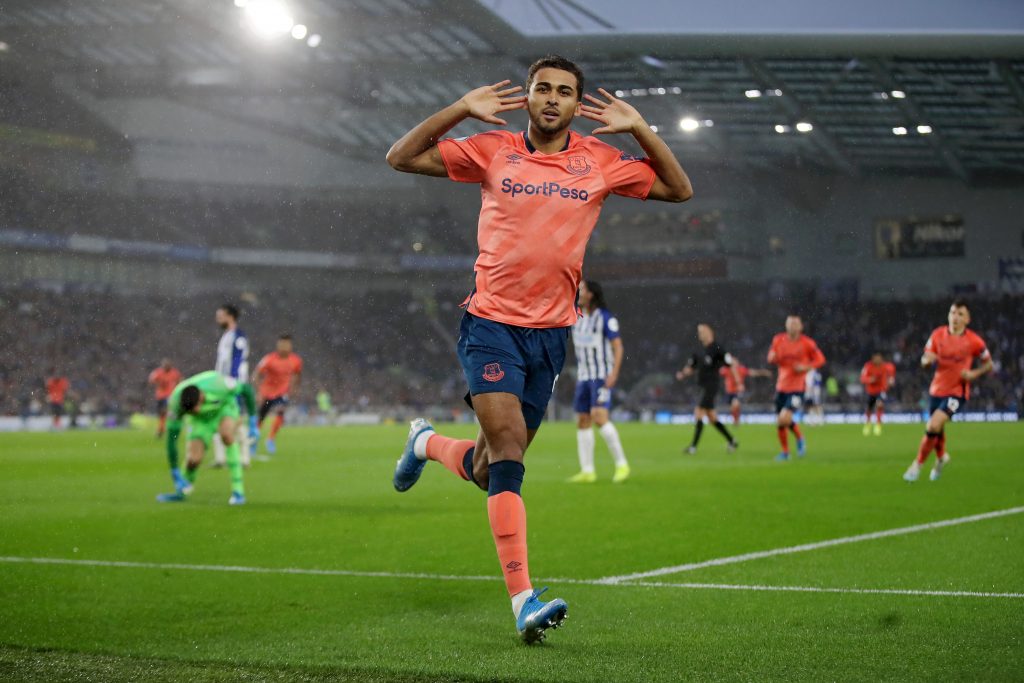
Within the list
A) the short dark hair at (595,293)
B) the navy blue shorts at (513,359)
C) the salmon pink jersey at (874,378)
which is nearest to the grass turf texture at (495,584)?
the navy blue shorts at (513,359)

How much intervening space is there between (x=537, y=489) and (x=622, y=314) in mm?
45299

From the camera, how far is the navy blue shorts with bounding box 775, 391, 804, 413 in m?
20.3

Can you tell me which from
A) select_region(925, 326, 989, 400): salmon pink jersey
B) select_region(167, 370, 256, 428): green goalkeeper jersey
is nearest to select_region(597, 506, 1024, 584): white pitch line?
select_region(925, 326, 989, 400): salmon pink jersey

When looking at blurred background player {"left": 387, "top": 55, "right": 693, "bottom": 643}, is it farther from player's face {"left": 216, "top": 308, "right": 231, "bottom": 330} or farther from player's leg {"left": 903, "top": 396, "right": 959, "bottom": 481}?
player's face {"left": 216, "top": 308, "right": 231, "bottom": 330}

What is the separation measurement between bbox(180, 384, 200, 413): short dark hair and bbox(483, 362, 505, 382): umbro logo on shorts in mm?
7346

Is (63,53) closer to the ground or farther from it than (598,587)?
farther from it

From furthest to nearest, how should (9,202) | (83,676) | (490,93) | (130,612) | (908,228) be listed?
(908,228) < (9,202) < (130,612) < (490,93) < (83,676)

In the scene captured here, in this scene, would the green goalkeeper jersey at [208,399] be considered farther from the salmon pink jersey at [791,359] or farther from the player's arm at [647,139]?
the salmon pink jersey at [791,359]

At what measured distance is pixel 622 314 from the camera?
5925 centimetres

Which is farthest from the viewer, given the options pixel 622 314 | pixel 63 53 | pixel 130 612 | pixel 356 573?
pixel 622 314

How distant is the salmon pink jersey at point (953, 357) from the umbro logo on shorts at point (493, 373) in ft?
33.7

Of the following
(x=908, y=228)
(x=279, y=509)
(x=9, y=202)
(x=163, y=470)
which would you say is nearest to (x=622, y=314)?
(x=908, y=228)

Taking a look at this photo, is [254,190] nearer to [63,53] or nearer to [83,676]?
[63,53]

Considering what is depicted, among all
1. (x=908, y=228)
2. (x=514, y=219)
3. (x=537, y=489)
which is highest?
(x=908, y=228)
